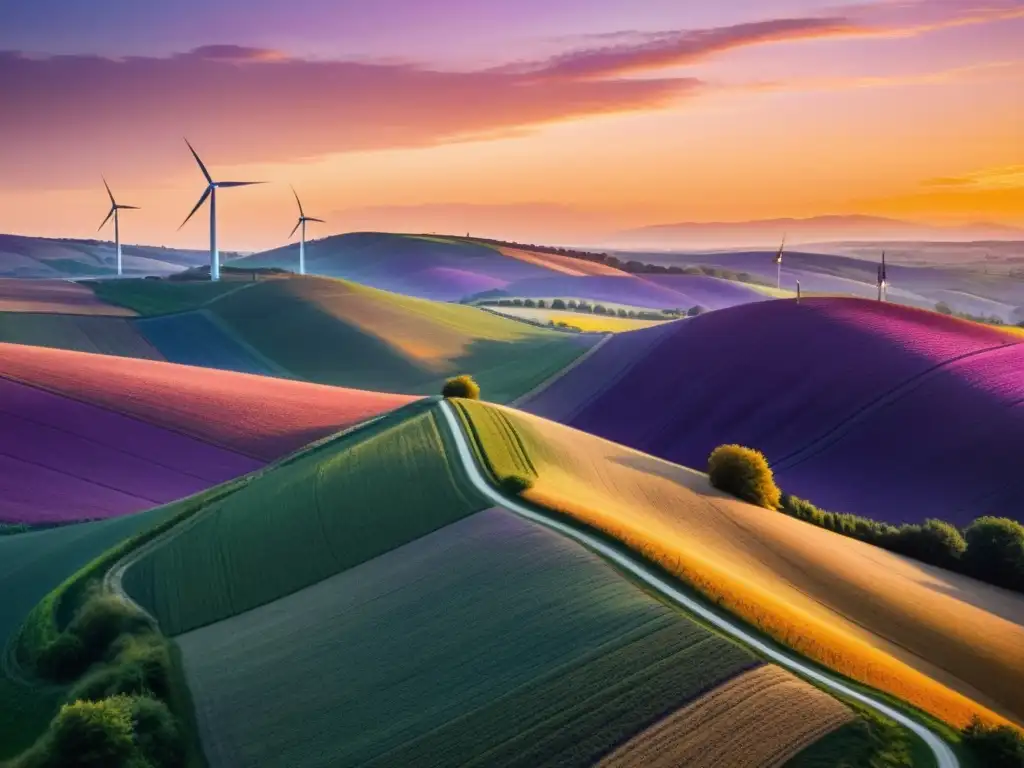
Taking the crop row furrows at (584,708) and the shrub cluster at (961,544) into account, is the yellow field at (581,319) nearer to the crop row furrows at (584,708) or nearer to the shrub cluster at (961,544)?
the shrub cluster at (961,544)

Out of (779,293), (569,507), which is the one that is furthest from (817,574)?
(779,293)

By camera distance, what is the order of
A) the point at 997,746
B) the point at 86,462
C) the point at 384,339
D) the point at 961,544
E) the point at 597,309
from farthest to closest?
the point at 597,309 → the point at 384,339 → the point at 86,462 → the point at 961,544 → the point at 997,746

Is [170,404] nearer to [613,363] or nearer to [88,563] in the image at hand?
[88,563]

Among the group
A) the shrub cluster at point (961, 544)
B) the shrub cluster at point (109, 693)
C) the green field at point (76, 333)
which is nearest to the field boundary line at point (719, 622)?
the shrub cluster at point (109, 693)

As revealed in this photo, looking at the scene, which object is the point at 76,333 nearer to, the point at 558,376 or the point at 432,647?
the point at 558,376

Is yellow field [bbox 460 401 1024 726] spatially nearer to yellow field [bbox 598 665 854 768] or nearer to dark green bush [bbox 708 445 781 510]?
dark green bush [bbox 708 445 781 510]

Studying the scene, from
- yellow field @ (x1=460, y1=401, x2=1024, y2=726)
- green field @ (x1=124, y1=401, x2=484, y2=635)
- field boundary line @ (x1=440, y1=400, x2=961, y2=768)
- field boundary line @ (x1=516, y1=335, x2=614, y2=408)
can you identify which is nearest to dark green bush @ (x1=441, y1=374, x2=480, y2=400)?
yellow field @ (x1=460, y1=401, x2=1024, y2=726)

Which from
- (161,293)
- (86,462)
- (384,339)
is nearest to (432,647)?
(86,462)
